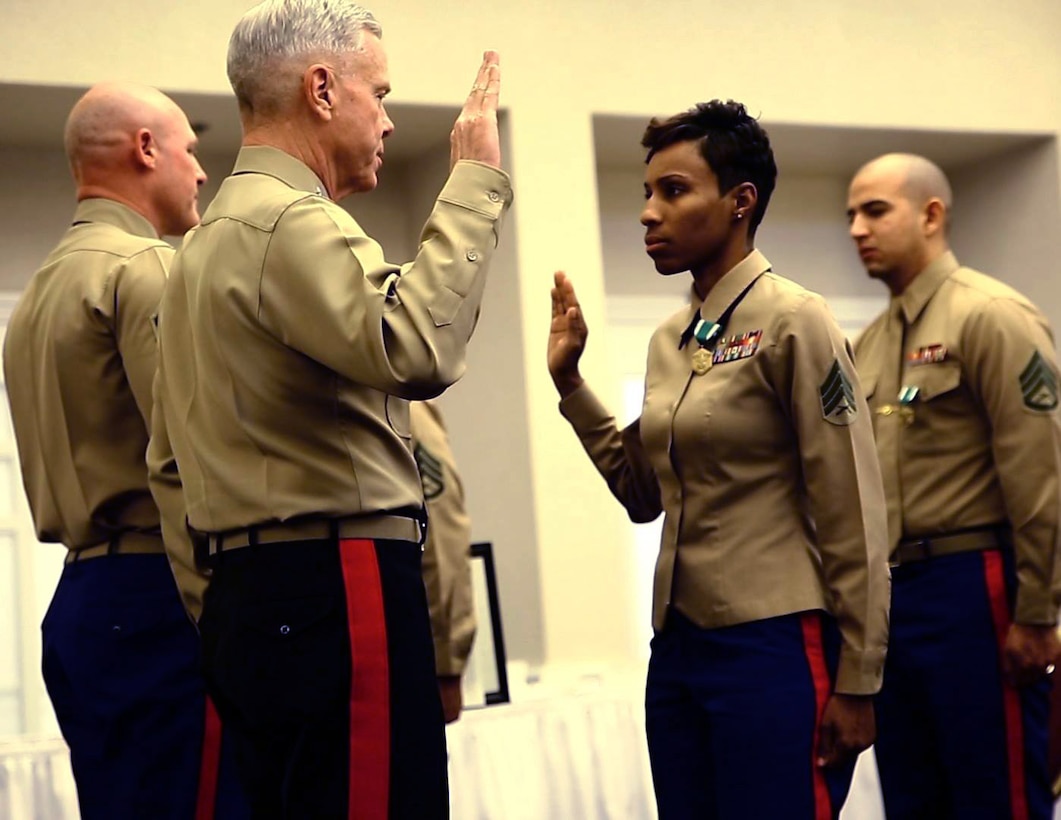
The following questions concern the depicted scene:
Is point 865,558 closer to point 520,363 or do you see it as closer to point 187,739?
point 187,739

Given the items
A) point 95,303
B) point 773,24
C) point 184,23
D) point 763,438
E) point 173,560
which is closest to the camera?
point 173,560

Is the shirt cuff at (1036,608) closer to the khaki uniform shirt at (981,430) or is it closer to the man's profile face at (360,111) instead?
the khaki uniform shirt at (981,430)

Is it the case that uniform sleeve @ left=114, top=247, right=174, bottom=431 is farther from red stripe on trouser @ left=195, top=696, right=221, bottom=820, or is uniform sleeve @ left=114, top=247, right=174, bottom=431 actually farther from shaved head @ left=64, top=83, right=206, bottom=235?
red stripe on trouser @ left=195, top=696, right=221, bottom=820

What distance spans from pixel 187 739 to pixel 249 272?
2.83 feet

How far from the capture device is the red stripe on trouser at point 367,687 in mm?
1692

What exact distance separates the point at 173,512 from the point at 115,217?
683mm

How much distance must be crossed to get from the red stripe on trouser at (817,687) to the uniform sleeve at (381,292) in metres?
0.72

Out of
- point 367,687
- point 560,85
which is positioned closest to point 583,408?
point 367,687

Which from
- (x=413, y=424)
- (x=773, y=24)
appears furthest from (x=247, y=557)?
(x=773, y=24)

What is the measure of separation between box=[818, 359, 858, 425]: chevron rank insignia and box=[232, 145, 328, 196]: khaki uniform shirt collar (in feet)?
2.39

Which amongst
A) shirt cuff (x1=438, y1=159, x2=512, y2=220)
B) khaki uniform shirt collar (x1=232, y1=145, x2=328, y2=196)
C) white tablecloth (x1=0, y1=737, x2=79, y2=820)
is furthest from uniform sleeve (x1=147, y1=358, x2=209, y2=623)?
white tablecloth (x1=0, y1=737, x2=79, y2=820)

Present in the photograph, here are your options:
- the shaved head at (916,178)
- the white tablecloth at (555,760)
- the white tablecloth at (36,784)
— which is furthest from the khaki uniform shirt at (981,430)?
the white tablecloth at (36,784)

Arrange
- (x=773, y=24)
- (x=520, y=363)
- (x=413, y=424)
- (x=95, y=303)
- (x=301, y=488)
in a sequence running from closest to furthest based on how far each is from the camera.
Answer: (x=301, y=488) < (x=95, y=303) < (x=413, y=424) < (x=520, y=363) < (x=773, y=24)

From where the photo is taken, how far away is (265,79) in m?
1.86
